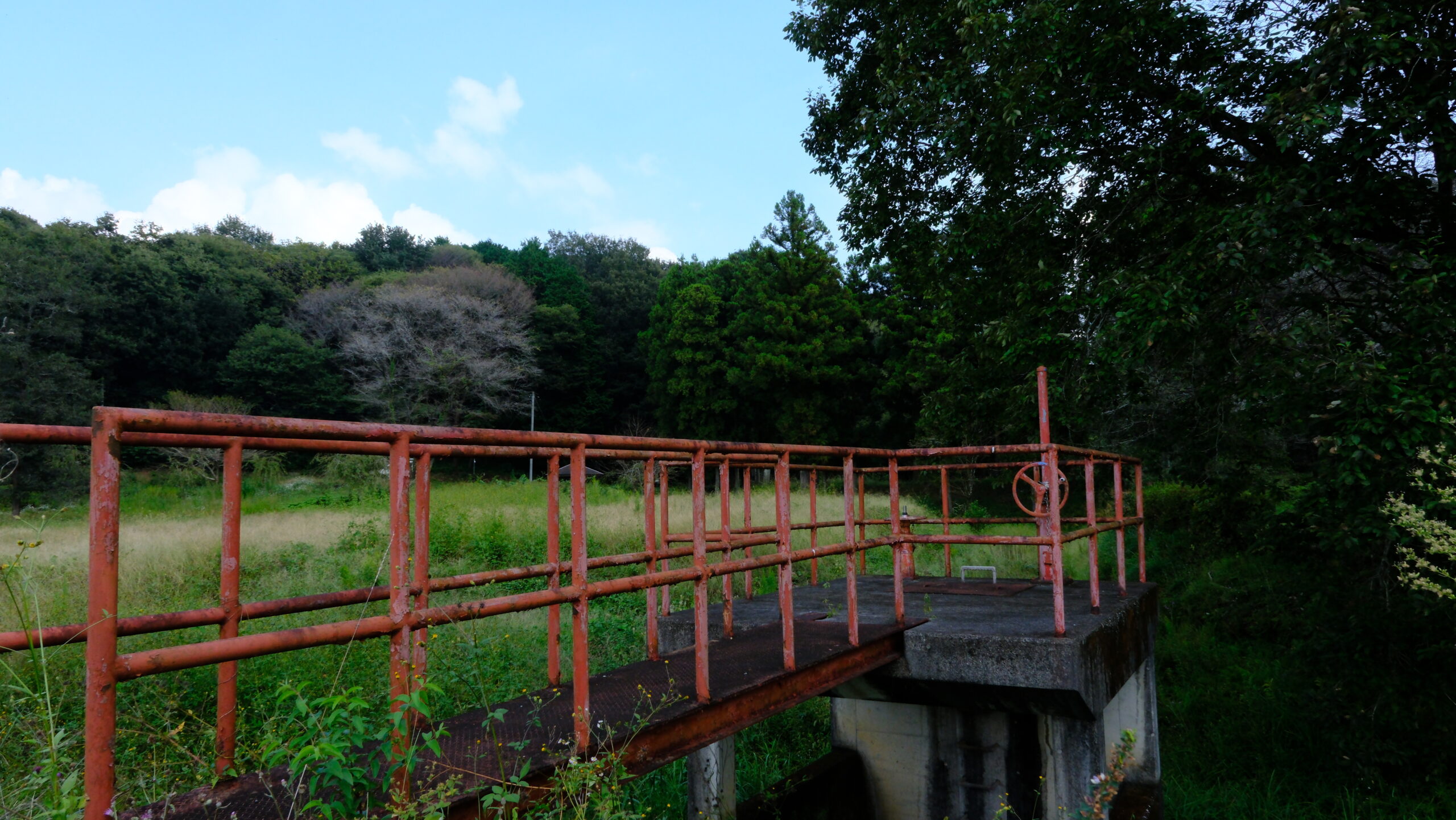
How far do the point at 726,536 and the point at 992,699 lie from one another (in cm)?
214

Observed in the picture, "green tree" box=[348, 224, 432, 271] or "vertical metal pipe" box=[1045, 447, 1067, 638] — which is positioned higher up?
"green tree" box=[348, 224, 432, 271]

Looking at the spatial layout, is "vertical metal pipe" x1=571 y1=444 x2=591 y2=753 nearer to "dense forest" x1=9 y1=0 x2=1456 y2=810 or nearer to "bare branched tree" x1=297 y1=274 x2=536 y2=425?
"dense forest" x1=9 y1=0 x2=1456 y2=810

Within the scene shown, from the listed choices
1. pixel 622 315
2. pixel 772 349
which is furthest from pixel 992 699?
pixel 622 315

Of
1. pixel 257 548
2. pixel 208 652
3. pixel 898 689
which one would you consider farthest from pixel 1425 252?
pixel 257 548

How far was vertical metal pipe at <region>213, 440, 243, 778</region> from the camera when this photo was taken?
2.62m

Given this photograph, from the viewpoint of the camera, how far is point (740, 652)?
4.23 metres

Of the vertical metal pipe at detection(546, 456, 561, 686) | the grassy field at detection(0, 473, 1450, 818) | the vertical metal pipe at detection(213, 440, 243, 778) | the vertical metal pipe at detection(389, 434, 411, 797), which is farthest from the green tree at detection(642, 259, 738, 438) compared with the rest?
the vertical metal pipe at detection(389, 434, 411, 797)

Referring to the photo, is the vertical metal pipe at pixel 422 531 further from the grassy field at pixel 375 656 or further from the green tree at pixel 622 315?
the green tree at pixel 622 315

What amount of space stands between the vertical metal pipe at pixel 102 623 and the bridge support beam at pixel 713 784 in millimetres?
4399

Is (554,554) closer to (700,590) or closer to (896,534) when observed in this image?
(700,590)

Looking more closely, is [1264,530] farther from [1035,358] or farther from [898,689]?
[898,689]

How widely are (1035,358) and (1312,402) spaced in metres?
2.63

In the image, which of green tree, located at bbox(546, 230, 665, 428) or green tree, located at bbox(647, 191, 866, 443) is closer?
green tree, located at bbox(647, 191, 866, 443)

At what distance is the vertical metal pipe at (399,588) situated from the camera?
7.22ft
